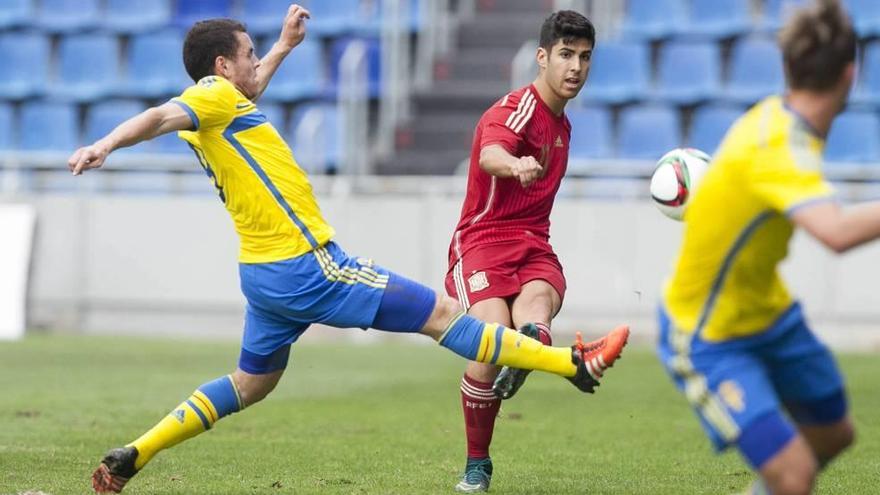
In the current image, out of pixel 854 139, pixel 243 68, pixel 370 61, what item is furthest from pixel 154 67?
pixel 243 68

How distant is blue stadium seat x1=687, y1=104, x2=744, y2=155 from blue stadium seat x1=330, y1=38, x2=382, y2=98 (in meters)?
4.19

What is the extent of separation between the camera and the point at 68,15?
22859 millimetres

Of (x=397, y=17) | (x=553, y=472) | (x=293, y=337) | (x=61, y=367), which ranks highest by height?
(x=397, y=17)

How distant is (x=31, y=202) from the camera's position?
19.1m

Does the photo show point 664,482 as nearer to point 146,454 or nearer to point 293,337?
point 293,337

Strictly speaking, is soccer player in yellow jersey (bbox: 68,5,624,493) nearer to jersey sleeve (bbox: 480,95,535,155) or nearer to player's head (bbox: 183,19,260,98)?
player's head (bbox: 183,19,260,98)

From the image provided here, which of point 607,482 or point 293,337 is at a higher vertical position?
point 293,337

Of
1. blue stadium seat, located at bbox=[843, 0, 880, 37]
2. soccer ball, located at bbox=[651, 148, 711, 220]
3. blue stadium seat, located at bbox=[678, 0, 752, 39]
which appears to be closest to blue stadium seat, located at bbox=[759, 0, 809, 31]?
blue stadium seat, located at bbox=[678, 0, 752, 39]

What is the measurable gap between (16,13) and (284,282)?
17.1 m

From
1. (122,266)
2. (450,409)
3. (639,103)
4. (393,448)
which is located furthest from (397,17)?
(393,448)

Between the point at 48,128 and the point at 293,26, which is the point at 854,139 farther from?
the point at 293,26

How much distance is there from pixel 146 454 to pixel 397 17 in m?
13.6

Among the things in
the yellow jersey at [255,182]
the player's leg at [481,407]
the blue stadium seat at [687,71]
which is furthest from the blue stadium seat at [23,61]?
the yellow jersey at [255,182]

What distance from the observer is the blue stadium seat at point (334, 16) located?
2148 centimetres
